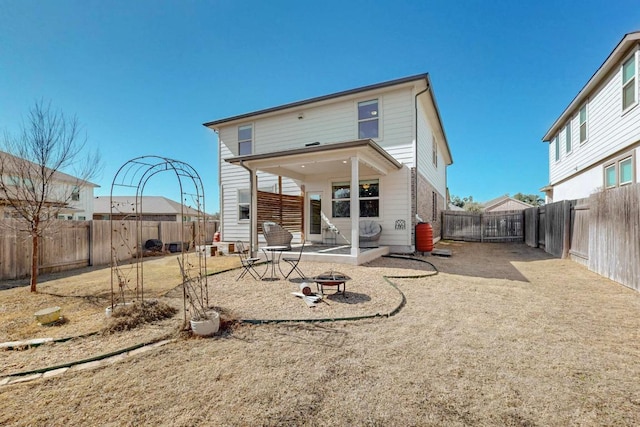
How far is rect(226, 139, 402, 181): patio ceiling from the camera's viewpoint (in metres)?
7.29

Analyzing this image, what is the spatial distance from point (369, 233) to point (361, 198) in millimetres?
1398

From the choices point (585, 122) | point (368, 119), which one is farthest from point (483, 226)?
point (368, 119)

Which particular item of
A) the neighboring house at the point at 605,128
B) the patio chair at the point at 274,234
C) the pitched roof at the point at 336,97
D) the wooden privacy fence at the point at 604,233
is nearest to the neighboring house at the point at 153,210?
the pitched roof at the point at 336,97

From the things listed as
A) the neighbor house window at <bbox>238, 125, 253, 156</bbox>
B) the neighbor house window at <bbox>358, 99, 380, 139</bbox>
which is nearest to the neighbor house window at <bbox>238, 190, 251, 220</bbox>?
the neighbor house window at <bbox>238, 125, 253, 156</bbox>

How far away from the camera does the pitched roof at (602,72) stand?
24.6 ft

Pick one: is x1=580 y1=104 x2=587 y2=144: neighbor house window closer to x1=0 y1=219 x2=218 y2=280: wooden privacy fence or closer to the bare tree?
x1=0 y1=219 x2=218 y2=280: wooden privacy fence

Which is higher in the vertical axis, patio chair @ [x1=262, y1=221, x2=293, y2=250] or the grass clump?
patio chair @ [x1=262, y1=221, x2=293, y2=250]

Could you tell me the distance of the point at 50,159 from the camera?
598cm

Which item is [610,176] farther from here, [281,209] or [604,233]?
[281,209]

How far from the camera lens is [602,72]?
29.7ft

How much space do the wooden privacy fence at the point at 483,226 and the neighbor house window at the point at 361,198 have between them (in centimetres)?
846

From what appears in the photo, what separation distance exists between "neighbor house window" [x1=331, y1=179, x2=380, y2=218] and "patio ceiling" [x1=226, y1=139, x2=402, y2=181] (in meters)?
0.48

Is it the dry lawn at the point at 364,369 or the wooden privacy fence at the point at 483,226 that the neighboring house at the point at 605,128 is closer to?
the wooden privacy fence at the point at 483,226

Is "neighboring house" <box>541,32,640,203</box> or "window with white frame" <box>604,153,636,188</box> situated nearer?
"neighboring house" <box>541,32,640,203</box>
